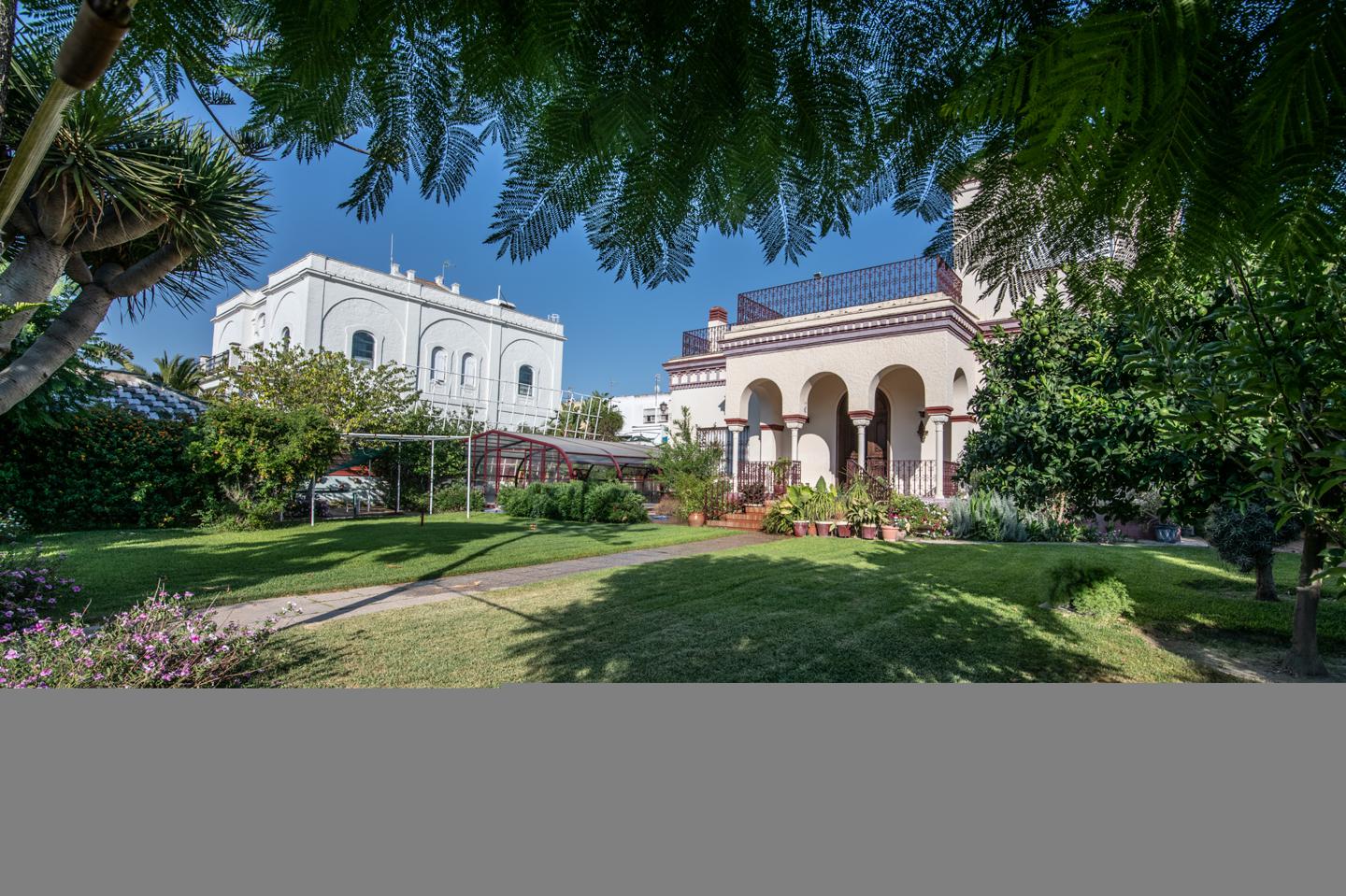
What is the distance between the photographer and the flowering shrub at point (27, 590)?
360 cm

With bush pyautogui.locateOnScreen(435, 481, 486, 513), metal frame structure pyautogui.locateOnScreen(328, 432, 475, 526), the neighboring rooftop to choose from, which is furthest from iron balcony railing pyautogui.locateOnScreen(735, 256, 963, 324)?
the neighboring rooftop

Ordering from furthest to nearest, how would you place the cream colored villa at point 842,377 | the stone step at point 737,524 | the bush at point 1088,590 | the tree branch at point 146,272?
1. the stone step at point 737,524
2. the cream colored villa at point 842,377
3. the bush at point 1088,590
4. the tree branch at point 146,272

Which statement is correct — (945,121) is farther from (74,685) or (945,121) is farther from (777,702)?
(74,685)

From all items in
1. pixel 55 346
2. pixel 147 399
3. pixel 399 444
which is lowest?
pixel 399 444

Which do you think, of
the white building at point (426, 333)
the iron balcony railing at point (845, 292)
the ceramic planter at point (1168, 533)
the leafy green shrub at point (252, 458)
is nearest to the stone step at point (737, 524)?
the iron balcony railing at point (845, 292)

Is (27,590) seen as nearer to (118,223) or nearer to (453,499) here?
(118,223)

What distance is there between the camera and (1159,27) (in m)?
0.58

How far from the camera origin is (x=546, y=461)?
17.7 meters

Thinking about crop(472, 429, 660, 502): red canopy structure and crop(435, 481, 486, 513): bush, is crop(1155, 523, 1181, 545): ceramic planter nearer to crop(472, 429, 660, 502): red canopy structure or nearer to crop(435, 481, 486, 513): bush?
crop(472, 429, 660, 502): red canopy structure

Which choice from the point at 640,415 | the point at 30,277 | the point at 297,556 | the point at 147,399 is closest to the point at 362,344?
the point at 30,277

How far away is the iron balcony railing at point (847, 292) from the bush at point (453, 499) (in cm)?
939

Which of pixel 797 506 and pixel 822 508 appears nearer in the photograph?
pixel 822 508

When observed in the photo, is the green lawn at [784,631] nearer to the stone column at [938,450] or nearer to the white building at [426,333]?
the white building at [426,333]

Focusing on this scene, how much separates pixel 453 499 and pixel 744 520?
29.5 ft
